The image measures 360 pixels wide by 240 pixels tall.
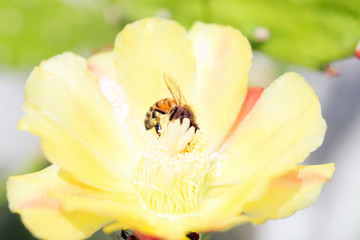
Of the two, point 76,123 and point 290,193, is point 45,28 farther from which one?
point 290,193

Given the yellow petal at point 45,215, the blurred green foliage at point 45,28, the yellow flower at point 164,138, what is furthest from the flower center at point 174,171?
the blurred green foliage at point 45,28

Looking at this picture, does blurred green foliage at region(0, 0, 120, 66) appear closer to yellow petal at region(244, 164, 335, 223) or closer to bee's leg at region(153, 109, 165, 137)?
bee's leg at region(153, 109, 165, 137)

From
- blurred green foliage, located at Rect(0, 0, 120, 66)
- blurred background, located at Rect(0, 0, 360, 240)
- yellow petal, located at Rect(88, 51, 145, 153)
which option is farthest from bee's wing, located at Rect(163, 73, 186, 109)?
blurred green foliage, located at Rect(0, 0, 120, 66)

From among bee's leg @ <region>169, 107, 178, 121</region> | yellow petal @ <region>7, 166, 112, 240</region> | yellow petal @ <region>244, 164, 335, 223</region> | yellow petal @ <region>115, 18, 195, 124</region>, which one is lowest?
yellow petal @ <region>7, 166, 112, 240</region>

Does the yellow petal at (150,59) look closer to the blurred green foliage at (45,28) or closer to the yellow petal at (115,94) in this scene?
the yellow petal at (115,94)

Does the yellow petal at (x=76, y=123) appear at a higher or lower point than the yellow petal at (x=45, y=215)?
higher

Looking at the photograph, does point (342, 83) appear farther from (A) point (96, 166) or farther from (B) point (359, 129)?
(A) point (96, 166)
